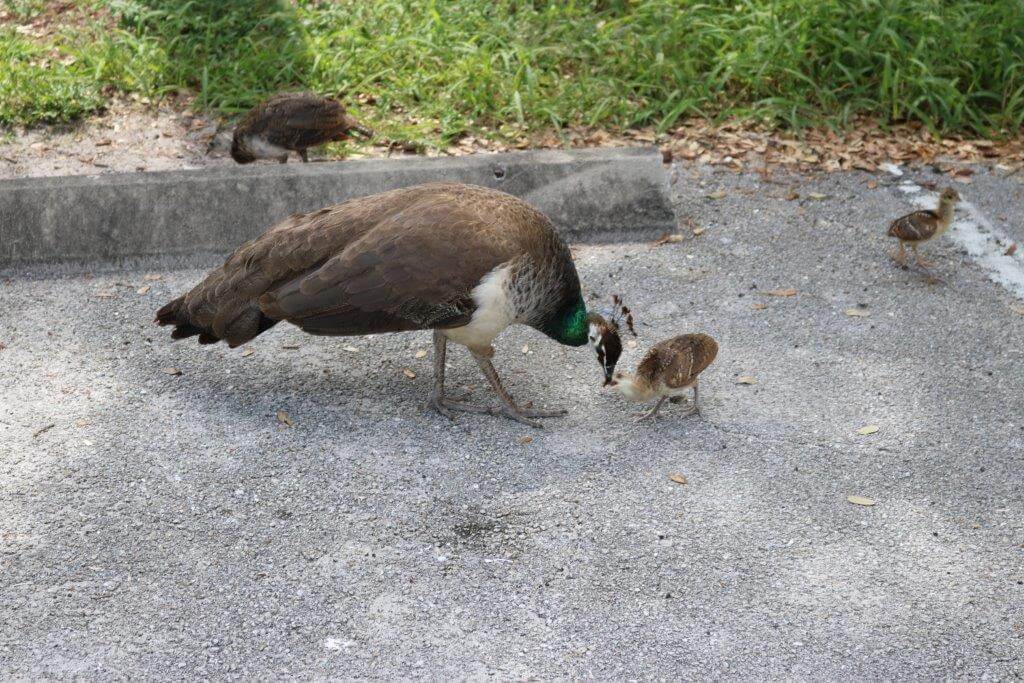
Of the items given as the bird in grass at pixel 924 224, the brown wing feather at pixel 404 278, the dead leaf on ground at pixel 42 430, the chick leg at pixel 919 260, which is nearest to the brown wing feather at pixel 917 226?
the bird in grass at pixel 924 224

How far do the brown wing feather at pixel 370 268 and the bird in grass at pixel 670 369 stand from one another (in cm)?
72

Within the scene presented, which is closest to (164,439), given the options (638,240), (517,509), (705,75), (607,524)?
(517,509)

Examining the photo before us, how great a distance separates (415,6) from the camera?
8219 millimetres

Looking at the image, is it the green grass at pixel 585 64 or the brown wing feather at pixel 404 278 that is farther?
the green grass at pixel 585 64

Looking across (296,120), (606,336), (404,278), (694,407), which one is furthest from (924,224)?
(296,120)

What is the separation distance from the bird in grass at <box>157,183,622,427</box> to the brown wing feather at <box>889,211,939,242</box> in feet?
6.25

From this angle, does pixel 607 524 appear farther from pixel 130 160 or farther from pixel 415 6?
pixel 415 6

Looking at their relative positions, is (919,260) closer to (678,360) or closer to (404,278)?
(678,360)

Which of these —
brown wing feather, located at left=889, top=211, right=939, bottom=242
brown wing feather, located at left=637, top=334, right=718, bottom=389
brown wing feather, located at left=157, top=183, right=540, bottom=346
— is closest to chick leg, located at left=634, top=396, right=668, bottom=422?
brown wing feather, located at left=637, top=334, right=718, bottom=389

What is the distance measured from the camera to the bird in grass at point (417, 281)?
4.45m

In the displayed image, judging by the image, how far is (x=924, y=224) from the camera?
18.6 ft

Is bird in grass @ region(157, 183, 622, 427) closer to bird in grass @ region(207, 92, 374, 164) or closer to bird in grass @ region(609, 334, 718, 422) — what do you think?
bird in grass @ region(609, 334, 718, 422)

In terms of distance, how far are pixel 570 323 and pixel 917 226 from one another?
210 centimetres

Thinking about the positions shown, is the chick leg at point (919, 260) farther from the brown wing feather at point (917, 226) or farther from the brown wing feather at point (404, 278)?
the brown wing feather at point (404, 278)
